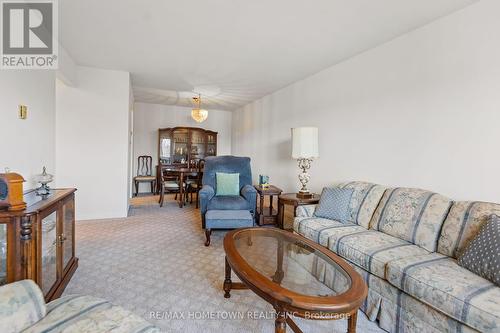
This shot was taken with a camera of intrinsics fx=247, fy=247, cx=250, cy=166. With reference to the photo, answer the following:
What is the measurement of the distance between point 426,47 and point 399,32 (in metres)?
0.32

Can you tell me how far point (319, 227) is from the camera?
2381 mm

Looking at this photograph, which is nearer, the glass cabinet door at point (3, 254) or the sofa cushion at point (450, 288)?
the sofa cushion at point (450, 288)

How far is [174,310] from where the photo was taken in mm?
1779

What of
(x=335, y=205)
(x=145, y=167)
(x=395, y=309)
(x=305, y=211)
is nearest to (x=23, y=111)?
(x=305, y=211)

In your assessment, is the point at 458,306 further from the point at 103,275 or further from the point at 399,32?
the point at 103,275

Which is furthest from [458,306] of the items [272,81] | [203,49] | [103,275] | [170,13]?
[272,81]

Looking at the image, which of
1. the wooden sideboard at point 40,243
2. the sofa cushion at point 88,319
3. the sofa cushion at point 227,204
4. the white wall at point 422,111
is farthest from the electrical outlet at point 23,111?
the white wall at point 422,111

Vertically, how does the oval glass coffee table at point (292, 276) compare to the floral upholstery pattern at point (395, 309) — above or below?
above

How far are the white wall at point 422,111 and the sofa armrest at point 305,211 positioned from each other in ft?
2.46

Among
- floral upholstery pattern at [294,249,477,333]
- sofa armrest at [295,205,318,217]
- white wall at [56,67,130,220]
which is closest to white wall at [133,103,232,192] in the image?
white wall at [56,67,130,220]

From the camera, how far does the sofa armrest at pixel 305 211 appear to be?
Answer: 273 cm

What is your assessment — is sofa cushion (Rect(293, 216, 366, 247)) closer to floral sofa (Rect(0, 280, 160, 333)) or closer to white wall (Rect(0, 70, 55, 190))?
floral sofa (Rect(0, 280, 160, 333))

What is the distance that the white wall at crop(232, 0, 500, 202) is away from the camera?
192 cm

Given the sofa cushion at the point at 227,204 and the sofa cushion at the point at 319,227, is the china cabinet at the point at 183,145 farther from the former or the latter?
the sofa cushion at the point at 319,227
